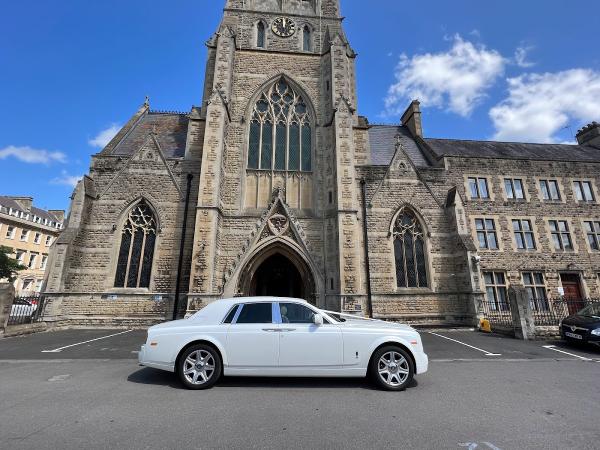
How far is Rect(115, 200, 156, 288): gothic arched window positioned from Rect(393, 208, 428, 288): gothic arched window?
11799 millimetres

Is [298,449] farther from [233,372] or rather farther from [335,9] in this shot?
[335,9]

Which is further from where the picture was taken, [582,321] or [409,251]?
[409,251]

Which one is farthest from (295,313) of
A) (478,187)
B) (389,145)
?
(478,187)

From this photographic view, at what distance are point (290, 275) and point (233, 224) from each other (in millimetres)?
4635

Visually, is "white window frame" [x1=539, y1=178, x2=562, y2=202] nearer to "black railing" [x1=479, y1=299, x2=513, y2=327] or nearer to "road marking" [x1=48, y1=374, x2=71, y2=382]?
"black railing" [x1=479, y1=299, x2=513, y2=327]

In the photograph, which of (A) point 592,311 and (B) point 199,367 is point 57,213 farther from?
(A) point 592,311

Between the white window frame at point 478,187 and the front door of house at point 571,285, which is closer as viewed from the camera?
the front door of house at point 571,285

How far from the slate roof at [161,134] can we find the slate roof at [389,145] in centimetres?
1118

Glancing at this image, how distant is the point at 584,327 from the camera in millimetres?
8297

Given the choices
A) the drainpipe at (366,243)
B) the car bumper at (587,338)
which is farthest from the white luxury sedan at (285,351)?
the drainpipe at (366,243)

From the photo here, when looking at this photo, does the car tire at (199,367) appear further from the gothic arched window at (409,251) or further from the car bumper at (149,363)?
the gothic arched window at (409,251)

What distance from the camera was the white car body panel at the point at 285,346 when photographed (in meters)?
4.55

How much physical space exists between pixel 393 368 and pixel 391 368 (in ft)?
0.11

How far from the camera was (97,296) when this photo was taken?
40.3 ft
